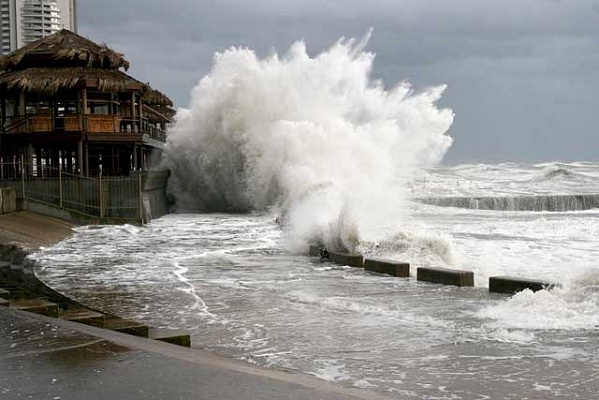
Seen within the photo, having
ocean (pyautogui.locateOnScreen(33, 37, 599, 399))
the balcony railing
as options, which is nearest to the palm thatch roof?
the balcony railing

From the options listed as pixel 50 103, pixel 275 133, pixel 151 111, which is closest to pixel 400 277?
pixel 275 133

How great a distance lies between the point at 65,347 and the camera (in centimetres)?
594

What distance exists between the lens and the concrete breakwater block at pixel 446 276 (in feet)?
35.5

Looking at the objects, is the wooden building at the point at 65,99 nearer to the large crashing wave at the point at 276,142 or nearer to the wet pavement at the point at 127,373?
the large crashing wave at the point at 276,142

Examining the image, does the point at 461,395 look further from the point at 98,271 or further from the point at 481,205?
the point at 481,205

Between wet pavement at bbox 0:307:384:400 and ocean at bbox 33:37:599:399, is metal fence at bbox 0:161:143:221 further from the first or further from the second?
wet pavement at bbox 0:307:384:400

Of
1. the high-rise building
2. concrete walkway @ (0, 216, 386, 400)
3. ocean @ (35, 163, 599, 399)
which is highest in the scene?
the high-rise building

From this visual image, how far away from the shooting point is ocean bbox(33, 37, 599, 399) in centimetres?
652

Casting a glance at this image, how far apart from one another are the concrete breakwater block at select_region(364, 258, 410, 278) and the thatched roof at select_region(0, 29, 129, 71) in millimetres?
23199

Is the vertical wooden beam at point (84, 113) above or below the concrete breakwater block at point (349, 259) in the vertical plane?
above

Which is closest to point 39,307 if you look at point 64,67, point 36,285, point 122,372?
point 122,372

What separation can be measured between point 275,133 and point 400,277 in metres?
19.4

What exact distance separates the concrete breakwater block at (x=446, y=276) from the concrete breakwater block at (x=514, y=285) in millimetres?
600

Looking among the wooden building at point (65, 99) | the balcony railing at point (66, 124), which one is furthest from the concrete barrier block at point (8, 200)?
the balcony railing at point (66, 124)
